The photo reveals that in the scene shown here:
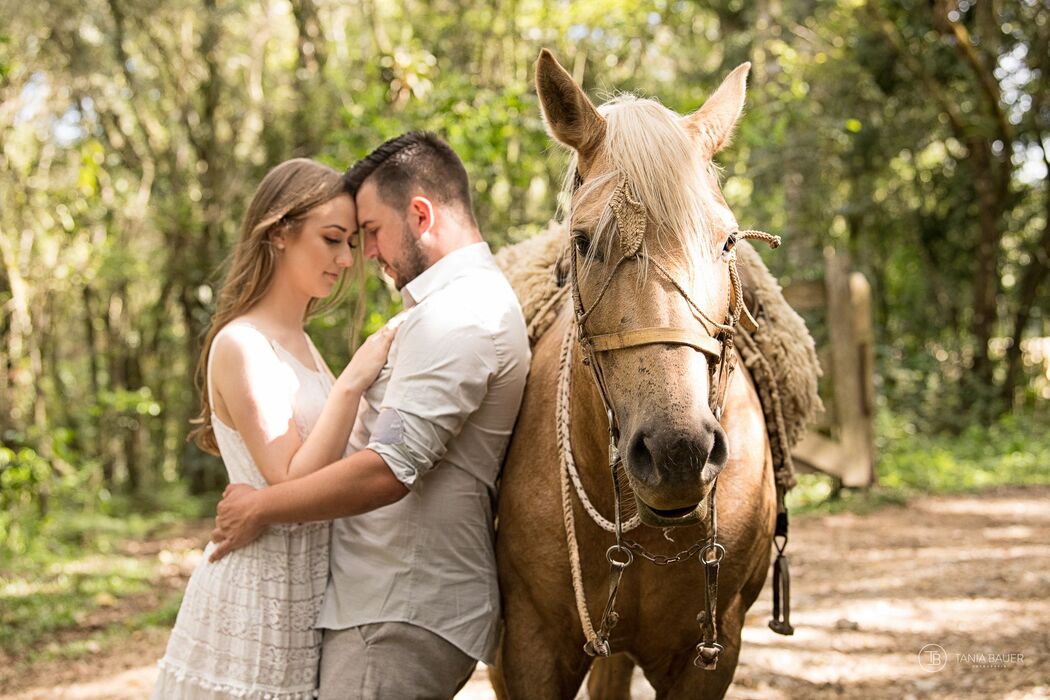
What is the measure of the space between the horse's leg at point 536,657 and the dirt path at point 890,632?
5.92ft

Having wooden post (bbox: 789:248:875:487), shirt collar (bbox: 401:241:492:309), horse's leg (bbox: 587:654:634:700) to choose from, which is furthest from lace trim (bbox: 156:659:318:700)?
wooden post (bbox: 789:248:875:487)

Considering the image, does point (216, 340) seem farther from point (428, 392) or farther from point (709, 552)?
point (709, 552)

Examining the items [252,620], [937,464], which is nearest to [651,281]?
[252,620]

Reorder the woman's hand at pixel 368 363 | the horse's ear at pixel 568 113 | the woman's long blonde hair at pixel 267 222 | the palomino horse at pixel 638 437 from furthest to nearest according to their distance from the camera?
1. the woman's long blonde hair at pixel 267 222
2. the woman's hand at pixel 368 363
3. the horse's ear at pixel 568 113
4. the palomino horse at pixel 638 437

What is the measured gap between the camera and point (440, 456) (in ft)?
7.64

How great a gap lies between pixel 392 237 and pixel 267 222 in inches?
13.9

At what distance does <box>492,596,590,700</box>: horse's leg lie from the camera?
2.48 meters

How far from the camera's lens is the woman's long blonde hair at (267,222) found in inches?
103

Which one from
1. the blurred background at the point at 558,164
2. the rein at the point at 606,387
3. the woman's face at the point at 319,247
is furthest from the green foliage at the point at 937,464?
the woman's face at the point at 319,247

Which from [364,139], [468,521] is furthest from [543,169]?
[468,521]

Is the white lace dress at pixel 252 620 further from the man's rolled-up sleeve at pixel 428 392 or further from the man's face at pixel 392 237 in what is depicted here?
the man's face at pixel 392 237

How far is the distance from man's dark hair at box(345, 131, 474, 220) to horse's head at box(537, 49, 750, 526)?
0.53 metres

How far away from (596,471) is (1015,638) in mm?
Answer: 3114

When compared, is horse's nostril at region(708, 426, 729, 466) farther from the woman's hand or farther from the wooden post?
the wooden post
